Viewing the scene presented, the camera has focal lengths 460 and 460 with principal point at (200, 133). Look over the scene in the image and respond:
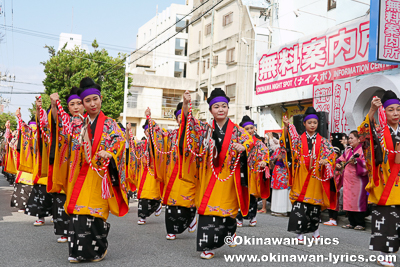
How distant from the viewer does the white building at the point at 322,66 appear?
14.1m

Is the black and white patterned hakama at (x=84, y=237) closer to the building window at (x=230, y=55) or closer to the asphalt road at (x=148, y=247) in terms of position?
the asphalt road at (x=148, y=247)

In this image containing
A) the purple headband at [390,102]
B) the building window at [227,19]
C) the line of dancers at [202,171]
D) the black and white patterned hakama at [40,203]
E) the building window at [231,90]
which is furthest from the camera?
the building window at [227,19]

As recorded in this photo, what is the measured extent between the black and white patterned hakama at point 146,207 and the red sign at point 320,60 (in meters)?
8.27

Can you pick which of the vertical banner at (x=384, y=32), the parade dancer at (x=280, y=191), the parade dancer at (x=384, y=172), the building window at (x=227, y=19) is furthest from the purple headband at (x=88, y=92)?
the building window at (x=227, y=19)

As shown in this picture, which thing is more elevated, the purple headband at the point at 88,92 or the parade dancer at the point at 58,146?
the purple headband at the point at 88,92

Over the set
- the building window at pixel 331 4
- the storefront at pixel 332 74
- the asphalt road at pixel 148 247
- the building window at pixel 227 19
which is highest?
the building window at pixel 227 19

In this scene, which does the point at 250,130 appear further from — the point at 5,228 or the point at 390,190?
the point at 5,228

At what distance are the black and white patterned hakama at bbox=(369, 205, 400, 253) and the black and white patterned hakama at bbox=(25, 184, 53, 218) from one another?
503cm

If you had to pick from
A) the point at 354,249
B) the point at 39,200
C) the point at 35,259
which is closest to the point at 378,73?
the point at 354,249

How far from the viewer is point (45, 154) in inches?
256

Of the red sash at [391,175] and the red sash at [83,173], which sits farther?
the red sash at [391,175]

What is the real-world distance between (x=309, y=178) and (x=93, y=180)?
3.30m

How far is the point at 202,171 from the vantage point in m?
5.76

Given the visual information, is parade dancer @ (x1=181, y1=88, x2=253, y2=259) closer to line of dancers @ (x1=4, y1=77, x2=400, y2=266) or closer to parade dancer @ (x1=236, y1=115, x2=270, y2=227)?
line of dancers @ (x1=4, y1=77, x2=400, y2=266)
